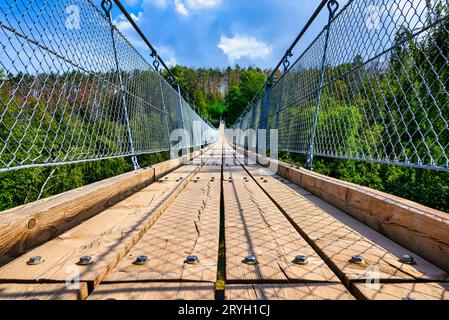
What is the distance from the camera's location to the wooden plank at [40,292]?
2.41 ft

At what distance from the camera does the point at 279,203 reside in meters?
1.87

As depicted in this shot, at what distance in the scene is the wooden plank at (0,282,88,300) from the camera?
0.73 m

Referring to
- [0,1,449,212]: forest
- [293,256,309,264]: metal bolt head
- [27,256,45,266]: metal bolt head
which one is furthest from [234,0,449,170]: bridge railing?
[27,256,45,266]: metal bolt head

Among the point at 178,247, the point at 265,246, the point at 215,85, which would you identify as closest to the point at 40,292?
the point at 178,247

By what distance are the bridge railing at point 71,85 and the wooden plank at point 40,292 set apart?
50 cm

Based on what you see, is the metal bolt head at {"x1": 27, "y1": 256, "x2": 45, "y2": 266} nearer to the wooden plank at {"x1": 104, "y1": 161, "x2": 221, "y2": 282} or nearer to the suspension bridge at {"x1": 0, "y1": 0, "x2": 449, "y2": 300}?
the suspension bridge at {"x1": 0, "y1": 0, "x2": 449, "y2": 300}

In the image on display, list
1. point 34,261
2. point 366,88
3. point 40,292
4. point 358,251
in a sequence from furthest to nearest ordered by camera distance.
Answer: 1. point 366,88
2. point 358,251
3. point 34,261
4. point 40,292

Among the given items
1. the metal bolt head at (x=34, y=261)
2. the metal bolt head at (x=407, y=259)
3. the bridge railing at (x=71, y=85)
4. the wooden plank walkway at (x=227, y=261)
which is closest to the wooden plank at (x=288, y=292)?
the wooden plank walkway at (x=227, y=261)

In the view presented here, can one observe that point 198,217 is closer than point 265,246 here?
No

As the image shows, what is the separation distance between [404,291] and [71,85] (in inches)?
74.7

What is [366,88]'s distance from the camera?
99.6 inches

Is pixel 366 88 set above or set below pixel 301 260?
above

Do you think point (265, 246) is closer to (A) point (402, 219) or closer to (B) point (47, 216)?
(A) point (402, 219)

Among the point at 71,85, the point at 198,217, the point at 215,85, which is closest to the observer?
the point at 198,217
